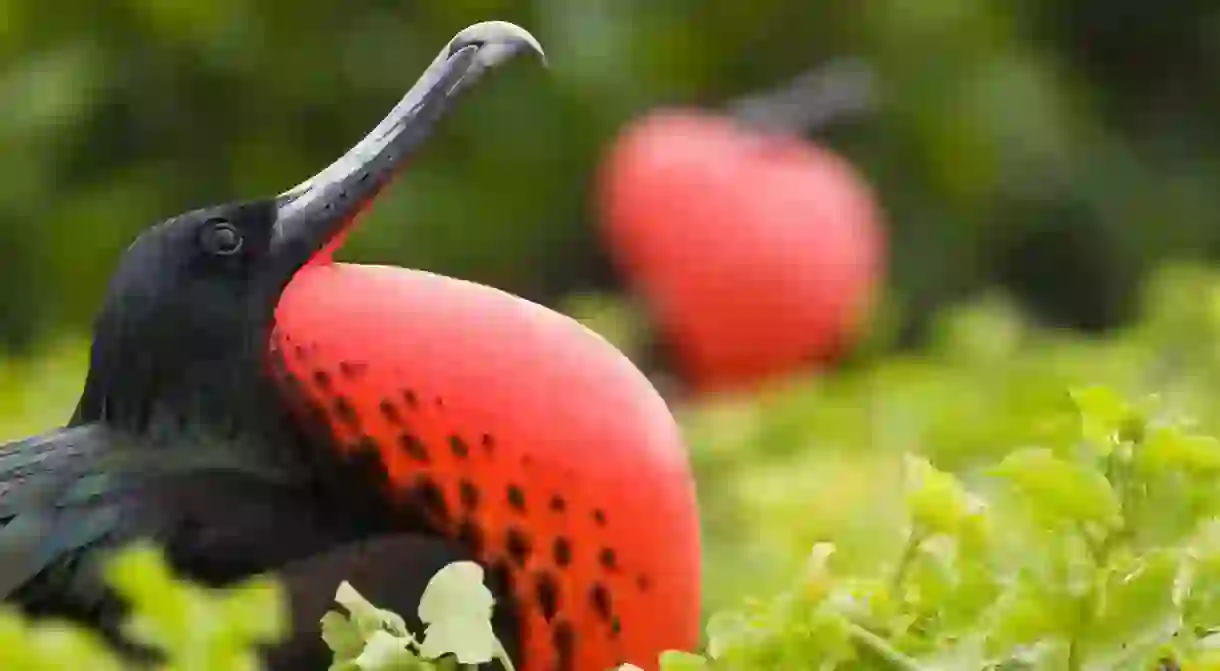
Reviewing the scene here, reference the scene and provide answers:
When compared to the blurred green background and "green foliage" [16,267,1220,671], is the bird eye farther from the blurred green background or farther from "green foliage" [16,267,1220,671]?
the blurred green background

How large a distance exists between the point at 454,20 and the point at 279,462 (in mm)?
1909

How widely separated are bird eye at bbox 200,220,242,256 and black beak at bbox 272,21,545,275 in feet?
0.04

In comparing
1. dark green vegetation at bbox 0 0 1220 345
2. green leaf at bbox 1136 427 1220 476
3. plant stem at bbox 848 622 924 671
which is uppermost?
dark green vegetation at bbox 0 0 1220 345

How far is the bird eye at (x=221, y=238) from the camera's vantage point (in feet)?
2.11

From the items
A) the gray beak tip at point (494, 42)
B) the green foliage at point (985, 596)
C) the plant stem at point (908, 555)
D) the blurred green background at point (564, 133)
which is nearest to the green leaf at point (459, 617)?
the green foliage at point (985, 596)

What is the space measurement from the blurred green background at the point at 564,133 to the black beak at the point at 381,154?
5.06ft

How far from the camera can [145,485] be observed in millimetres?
589

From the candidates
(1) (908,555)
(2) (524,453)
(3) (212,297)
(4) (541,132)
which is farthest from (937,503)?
(4) (541,132)

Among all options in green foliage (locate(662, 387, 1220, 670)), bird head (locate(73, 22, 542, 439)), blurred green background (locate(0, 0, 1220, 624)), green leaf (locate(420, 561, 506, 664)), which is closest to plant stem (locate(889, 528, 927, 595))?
green foliage (locate(662, 387, 1220, 670))

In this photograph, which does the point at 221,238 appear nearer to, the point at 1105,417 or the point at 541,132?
the point at 1105,417

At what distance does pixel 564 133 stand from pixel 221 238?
195 centimetres

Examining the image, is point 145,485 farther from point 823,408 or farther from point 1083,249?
point 1083,249

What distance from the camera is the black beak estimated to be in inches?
25.9

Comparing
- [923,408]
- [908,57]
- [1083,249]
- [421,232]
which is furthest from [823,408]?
[1083,249]
